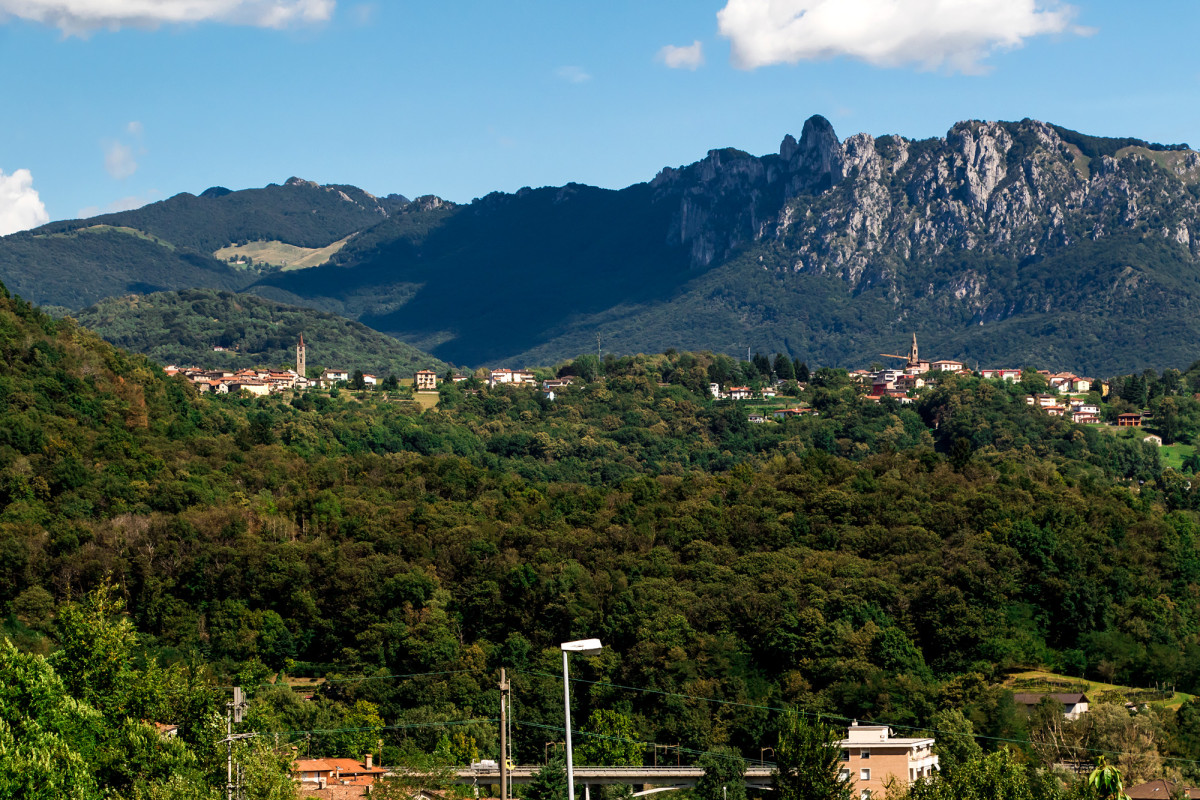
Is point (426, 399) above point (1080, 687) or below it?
above

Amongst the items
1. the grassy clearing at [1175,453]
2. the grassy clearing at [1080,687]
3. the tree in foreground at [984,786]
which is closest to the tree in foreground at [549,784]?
the tree in foreground at [984,786]

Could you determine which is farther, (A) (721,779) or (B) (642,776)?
(B) (642,776)

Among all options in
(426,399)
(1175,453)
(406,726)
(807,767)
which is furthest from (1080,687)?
(426,399)

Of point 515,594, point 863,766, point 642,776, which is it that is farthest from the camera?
point 515,594

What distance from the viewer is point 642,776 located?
6700cm

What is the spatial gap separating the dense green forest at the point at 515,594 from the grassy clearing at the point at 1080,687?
115 cm

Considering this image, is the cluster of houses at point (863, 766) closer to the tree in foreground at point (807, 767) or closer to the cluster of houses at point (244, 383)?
the tree in foreground at point (807, 767)

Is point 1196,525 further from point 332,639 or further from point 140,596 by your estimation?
point 140,596

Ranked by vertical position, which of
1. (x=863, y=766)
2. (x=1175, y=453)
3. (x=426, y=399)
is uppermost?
(x=426, y=399)

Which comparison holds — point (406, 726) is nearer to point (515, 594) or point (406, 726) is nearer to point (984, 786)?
point (515, 594)

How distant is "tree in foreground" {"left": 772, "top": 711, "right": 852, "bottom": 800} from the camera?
170 feet

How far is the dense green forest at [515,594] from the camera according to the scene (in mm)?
65250

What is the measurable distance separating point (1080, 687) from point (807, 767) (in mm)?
30776

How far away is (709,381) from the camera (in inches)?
7864
